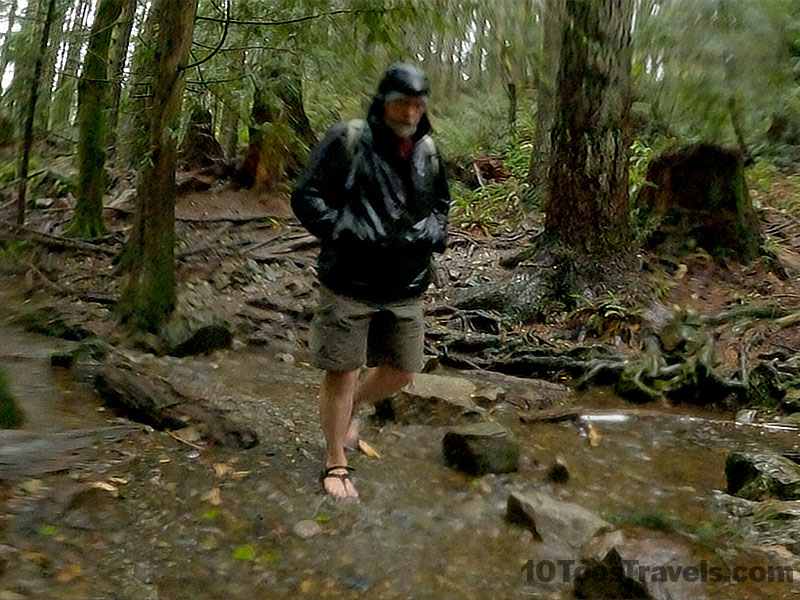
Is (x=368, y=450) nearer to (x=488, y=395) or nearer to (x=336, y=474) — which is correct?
(x=336, y=474)

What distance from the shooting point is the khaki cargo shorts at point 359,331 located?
3.59m

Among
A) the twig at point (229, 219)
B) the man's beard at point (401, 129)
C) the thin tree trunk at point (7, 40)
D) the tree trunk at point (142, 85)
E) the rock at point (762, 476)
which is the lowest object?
the rock at point (762, 476)

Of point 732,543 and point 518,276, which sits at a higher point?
point 518,276

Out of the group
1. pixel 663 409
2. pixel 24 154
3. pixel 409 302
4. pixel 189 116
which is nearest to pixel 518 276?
pixel 663 409

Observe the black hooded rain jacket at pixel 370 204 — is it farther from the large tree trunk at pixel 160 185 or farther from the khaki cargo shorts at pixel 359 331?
the large tree trunk at pixel 160 185

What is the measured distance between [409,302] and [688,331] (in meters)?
3.75

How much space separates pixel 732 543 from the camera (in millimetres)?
3553

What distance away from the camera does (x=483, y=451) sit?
4.19m

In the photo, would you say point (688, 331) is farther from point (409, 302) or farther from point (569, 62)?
point (409, 302)

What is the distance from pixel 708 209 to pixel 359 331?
243 inches

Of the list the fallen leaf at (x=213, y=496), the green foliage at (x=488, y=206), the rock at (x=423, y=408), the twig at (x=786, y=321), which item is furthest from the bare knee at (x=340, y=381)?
the green foliage at (x=488, y=206)

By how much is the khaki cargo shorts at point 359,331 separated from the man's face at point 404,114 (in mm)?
759

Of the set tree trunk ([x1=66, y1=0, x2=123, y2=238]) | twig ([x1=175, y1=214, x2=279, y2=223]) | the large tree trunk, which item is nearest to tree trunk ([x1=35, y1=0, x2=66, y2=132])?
tree trunk ([x1=66, y1=0, x2=123, y2=238])

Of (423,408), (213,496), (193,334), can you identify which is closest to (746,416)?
(423,408)
